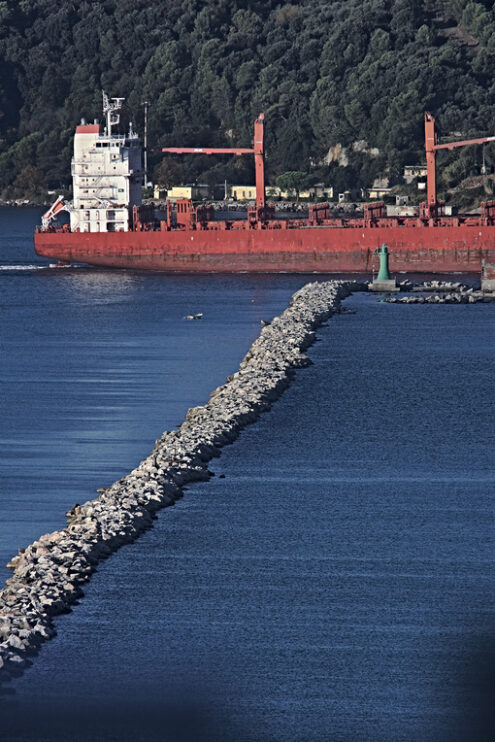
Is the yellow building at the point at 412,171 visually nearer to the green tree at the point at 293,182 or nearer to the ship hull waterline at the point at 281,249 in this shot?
the green tree at the point at 293,182

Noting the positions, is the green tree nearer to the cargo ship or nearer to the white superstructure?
the cargo ship

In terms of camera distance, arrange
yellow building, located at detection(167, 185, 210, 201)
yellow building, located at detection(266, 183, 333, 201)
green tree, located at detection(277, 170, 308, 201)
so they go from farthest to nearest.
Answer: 1. yellow building, located at detection(266, 183, 333, 201)
2. green tree, located at detection(277, 170, 308, 201)
3. yellow building, located at detection(167, 185, 210, 201)

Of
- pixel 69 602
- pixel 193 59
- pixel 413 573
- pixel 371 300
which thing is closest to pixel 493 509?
pixel 413 573

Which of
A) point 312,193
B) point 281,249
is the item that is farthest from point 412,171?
A: point 281,249

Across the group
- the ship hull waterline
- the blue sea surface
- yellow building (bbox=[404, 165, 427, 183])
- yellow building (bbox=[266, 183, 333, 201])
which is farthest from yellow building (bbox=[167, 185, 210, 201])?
the blue sea surface

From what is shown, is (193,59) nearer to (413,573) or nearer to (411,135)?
(411,135)

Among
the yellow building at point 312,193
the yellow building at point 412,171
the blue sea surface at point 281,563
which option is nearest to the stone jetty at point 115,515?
the blue sea surface at point 281,563
